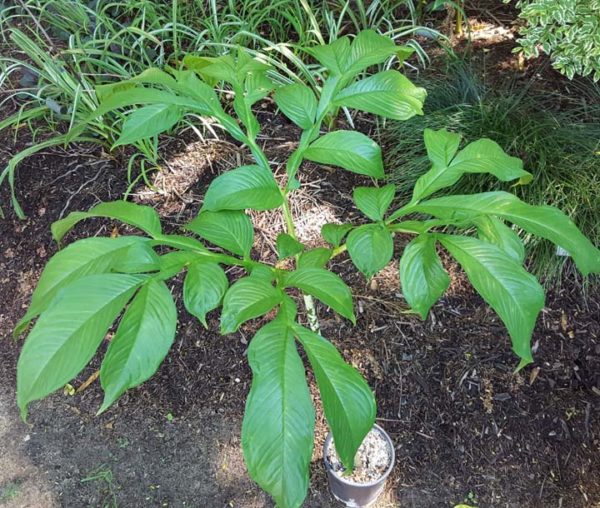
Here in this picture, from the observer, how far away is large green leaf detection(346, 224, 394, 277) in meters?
0.91

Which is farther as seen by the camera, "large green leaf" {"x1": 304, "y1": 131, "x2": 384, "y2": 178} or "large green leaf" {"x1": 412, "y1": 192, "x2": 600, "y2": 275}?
"large green leaf" {"x1": 304, "y1": 131, "x2": 384, "y2": 178}

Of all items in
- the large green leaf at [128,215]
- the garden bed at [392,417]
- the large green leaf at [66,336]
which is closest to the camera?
the large green leaf at [66,336]

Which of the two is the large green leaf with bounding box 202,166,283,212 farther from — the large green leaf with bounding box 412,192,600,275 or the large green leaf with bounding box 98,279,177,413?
the large green leaf with bounding box 412,192,600,275

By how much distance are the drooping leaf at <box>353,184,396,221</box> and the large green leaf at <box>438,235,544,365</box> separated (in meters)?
0.19

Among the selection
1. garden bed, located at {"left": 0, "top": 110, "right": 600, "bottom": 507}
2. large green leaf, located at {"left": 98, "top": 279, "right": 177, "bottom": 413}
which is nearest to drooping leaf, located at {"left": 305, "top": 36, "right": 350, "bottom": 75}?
large green leaf, located at {"left": 98, "top": 279, "right": 177, "bottom": 413}

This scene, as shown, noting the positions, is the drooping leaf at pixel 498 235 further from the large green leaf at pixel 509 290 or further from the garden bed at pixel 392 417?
the garden bed at pixel 392 417

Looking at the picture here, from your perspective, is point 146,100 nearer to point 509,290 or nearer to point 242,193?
point 242,193

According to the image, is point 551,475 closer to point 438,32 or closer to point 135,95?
point 135,95

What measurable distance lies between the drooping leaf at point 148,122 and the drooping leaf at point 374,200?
0.39 meters

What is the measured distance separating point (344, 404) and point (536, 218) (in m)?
0.47

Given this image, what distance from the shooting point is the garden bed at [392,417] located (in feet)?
5.23

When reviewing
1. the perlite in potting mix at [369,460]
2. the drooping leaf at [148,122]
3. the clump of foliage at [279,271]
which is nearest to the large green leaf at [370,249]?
the clump of foliage at [279,271]

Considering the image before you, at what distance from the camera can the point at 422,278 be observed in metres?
0.88

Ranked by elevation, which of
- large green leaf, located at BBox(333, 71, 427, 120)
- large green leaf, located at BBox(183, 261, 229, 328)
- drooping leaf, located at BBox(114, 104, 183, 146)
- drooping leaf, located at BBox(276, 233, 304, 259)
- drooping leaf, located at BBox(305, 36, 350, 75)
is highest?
drooping leaf, located at BBox(305, 36, 350, 75)
